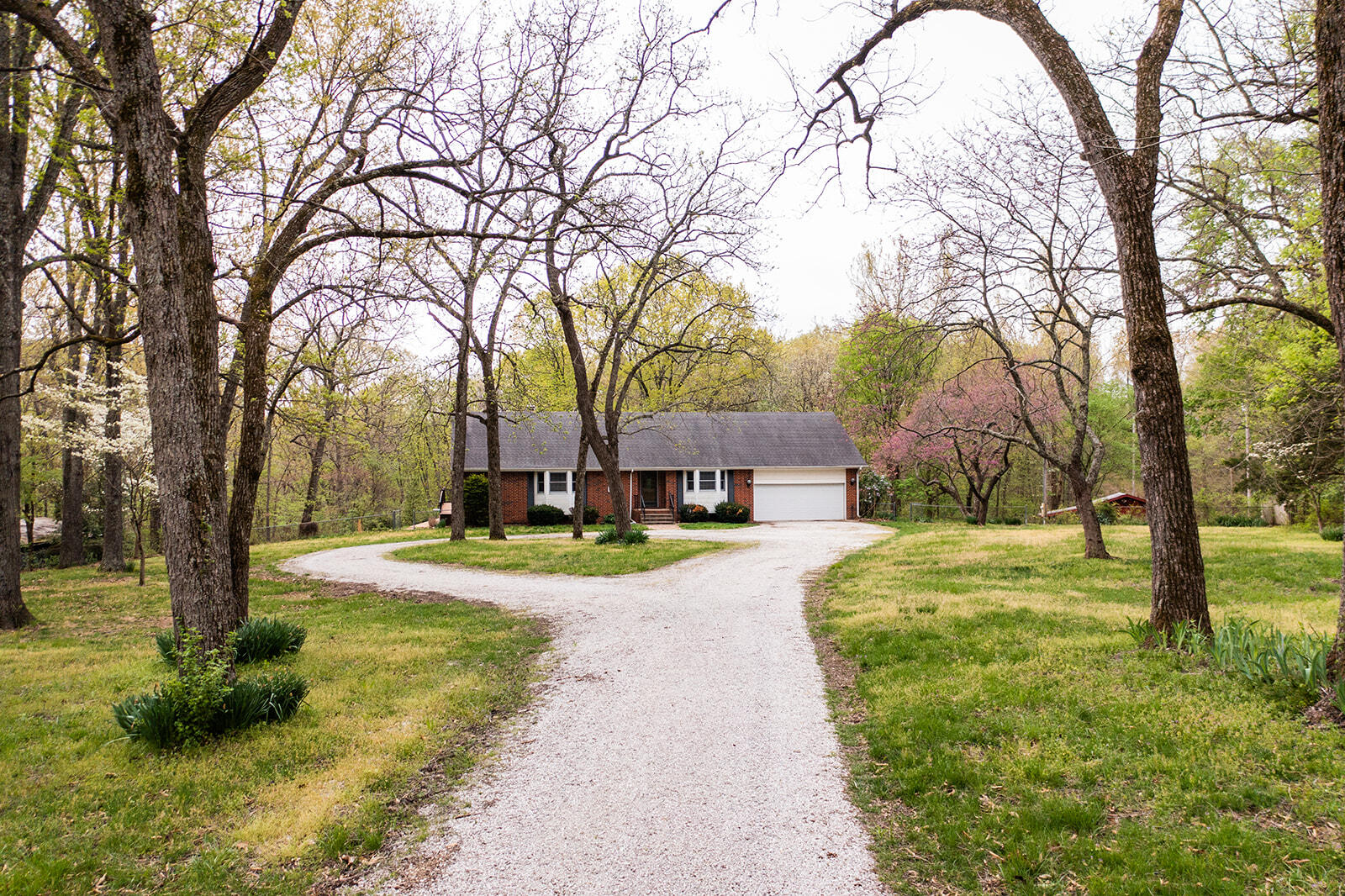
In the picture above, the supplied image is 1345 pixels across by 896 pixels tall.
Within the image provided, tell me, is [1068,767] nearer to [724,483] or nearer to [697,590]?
[697,590]

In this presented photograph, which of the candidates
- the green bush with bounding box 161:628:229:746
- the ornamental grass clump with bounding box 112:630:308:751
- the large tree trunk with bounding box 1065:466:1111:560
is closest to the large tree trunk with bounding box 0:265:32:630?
the ornamental grass clump with bounding box 112:630:308:751

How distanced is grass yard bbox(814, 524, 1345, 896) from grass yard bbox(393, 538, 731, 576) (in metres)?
7.31

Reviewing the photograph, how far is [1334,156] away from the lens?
15.0 ft

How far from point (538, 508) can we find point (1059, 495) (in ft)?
94.1

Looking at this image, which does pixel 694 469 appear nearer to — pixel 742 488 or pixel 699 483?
pixel 699 483

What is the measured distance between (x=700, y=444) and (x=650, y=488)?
3253mm

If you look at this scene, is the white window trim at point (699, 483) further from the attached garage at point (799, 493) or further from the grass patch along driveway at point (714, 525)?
the grass patch along driveway at point (714, 525)

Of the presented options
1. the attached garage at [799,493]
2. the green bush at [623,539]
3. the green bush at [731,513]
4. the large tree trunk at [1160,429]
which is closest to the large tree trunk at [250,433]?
the large tree trunk at [1160,429]

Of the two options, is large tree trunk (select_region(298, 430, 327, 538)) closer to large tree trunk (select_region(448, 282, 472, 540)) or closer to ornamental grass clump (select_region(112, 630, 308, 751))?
large tree trunk (select_region(448, 282, 472, 540))

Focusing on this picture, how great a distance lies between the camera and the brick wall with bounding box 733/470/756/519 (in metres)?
32.0

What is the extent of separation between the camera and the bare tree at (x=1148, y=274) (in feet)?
20.6

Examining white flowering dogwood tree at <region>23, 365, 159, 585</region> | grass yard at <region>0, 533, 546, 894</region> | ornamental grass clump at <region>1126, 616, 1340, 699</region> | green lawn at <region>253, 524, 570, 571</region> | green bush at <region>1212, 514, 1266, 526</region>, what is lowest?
green bush at <region>1212, 514, 1266, 526</region>

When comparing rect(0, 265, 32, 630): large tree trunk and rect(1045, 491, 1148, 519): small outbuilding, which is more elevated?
rect(0, 265, 32, 630): large tree trunk

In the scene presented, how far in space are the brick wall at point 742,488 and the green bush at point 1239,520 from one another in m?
18.9
